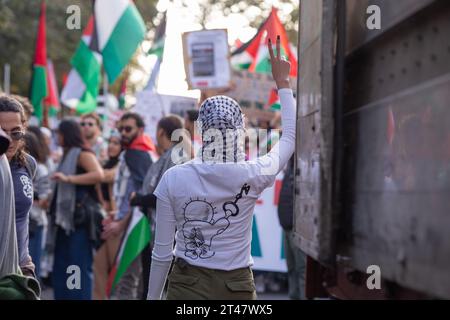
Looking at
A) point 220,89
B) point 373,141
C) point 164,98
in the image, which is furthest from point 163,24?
point 373,141

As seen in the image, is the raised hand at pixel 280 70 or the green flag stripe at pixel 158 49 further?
the green flag stripe at pixel 158 49

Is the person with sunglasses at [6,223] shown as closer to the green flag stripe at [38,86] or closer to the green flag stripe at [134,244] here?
the green flag stripe at [134,244]

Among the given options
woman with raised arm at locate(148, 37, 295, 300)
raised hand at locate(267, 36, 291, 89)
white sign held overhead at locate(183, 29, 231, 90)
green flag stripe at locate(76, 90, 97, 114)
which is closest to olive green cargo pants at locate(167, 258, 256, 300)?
woman with raised arm at locate(148, 37, 295, 300)

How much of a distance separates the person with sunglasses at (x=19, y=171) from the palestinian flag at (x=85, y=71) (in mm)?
9027

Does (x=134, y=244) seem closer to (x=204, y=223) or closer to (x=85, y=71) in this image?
(x=204, y=223)

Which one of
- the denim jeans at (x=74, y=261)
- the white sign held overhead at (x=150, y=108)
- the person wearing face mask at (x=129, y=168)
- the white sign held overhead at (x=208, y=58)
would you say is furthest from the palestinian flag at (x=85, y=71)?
the denim jeans at (x=74, y=261)

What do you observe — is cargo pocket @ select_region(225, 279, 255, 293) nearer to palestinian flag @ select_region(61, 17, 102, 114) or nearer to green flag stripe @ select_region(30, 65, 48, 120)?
palestinian flag @ select_region(61, 17, 102, 114)

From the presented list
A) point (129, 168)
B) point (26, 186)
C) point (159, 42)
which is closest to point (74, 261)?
point (129, 168)

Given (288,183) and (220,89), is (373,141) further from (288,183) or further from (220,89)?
(220,89)

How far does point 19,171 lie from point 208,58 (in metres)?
6.93

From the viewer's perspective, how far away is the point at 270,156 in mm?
4703

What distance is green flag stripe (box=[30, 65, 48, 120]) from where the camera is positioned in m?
17.6

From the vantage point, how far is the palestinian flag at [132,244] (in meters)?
9.26

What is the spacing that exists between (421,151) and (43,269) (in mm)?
Result: 10091
